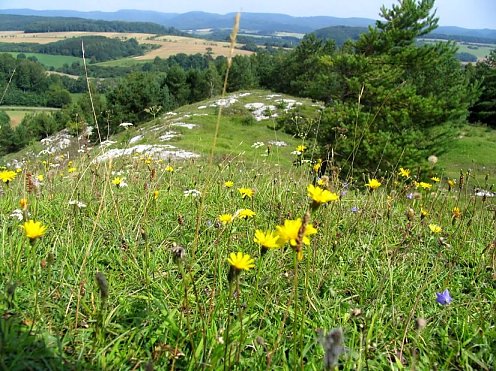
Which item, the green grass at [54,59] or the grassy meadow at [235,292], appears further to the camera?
the green grass at [54,59]

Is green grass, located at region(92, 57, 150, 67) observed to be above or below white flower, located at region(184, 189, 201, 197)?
below

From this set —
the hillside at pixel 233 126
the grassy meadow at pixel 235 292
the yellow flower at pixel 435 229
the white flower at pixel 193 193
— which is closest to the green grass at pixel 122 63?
the hillside at pixel 233 126

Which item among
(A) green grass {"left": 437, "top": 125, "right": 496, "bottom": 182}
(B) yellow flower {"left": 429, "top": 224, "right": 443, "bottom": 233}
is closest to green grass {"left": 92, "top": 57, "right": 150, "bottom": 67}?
(A) green grass {"left": 437, "top": 125, "right": 496, "bottom": 182}

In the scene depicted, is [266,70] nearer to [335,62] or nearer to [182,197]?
[335,62]

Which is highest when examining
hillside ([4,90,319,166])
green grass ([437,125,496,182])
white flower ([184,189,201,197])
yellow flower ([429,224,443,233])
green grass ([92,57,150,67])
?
yellow flower ([429,224,443,233])

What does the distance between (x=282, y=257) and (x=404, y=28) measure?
15826 millimetres

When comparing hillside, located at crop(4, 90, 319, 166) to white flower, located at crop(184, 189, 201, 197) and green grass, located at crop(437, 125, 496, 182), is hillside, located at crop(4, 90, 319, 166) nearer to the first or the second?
green grass, located at crop(437, 125, 496, 182)

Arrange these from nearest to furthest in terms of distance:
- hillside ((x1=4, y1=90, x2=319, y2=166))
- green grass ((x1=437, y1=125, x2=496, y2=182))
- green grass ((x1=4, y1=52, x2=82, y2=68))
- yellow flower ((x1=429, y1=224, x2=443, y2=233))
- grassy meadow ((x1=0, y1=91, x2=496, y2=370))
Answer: grassy meadow ((x1=0, y1=91, x2=496, y2=370)), yellow flower ((x1=429, y1=224, x2=443, y2=233)), hillside ((x1=4, y1=90, x2=319, y2=166)), green grass ((x1=437, y1=125, x2=496, y2=182)), green grass ((x1=4, y1=52, x2=82, y2=68))

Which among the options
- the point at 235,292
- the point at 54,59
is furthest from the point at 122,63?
the point at 235,292

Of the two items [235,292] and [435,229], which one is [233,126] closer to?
[435,229]

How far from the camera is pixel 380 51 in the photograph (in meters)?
15.5

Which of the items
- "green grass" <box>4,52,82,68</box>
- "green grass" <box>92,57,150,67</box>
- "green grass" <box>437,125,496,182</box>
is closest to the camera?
"green grass" <box>437,125,496,182</box>

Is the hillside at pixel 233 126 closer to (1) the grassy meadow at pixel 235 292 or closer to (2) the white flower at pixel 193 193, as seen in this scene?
(2) the white flower at pixel 193 193

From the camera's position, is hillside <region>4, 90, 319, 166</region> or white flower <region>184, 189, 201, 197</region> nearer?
white flower <region>184, 189, 201, 197</region>
